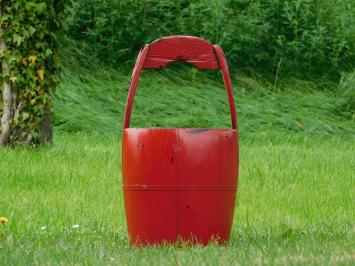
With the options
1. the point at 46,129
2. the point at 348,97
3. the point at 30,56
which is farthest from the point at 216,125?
the point at 30,56

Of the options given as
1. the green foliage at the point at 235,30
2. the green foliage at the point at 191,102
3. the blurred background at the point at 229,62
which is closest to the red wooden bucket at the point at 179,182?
the green foliage at the point at 191,102

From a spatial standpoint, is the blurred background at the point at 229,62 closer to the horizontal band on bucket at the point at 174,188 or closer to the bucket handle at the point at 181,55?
the bucket handle at the point at 181,55

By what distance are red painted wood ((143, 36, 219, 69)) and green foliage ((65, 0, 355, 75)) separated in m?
8.04

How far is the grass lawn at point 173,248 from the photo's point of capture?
465 cm

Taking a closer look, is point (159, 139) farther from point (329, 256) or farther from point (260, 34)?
point (260, 34)

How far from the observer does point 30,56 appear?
29.5 ft

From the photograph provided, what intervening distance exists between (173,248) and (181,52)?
3.45 ft

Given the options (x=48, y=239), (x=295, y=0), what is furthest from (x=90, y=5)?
(x=48, y=239)

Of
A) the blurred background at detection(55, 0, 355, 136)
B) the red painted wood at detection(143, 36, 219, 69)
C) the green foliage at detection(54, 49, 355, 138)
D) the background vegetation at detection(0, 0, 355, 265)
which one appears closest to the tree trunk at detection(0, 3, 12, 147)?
the background vegetation at detection(0, 0, 355, 265)

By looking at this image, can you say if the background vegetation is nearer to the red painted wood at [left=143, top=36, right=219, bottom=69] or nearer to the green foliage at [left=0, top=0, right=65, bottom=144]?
the green foliage at [left=0, top=0, right=65, bottom=144]

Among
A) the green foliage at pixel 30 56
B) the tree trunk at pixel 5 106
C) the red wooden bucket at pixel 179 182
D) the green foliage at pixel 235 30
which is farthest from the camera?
the green foliage at pixel 235 30

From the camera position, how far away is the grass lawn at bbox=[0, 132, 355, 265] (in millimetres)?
4652

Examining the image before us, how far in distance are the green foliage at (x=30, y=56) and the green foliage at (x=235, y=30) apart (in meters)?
4.18

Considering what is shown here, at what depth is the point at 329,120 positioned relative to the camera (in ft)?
39.7
